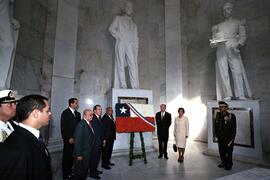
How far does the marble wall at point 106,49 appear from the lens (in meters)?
7.10

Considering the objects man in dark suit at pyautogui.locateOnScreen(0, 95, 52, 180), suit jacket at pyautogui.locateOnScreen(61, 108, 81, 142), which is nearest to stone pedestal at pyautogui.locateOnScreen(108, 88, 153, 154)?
suit jacket at pyautogui.locateOnScreen(61, 108, 81, 142)

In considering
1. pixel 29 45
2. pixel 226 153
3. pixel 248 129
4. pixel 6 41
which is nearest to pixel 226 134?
pixel 226 153

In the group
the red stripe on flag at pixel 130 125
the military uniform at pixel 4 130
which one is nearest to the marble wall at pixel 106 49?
the red stripe on flag at pixel 130 125

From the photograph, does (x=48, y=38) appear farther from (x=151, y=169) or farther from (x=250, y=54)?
(x=250, y=54)

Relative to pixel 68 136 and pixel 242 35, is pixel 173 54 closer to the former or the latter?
pixel 242 35

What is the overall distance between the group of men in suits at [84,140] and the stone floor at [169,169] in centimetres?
30

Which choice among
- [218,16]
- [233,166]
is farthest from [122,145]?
[218,16]

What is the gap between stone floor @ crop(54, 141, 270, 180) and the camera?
12.1 feet

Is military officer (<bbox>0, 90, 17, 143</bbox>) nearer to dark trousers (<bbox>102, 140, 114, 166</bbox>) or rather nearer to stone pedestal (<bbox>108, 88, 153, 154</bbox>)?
dark trousers (<bbox>102, 140, 114, 166</bbox>)

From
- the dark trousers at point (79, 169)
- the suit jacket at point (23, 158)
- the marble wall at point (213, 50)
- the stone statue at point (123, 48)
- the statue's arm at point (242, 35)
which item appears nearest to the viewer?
the suit jacket at point (23, 158)

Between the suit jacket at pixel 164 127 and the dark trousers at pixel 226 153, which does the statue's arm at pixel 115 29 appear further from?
the dark trousers at pixel 226 153

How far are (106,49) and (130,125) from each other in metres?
4.15

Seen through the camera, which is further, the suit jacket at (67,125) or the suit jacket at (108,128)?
the suit jacket at (108,128)

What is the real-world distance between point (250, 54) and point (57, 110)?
7142 millimetres
